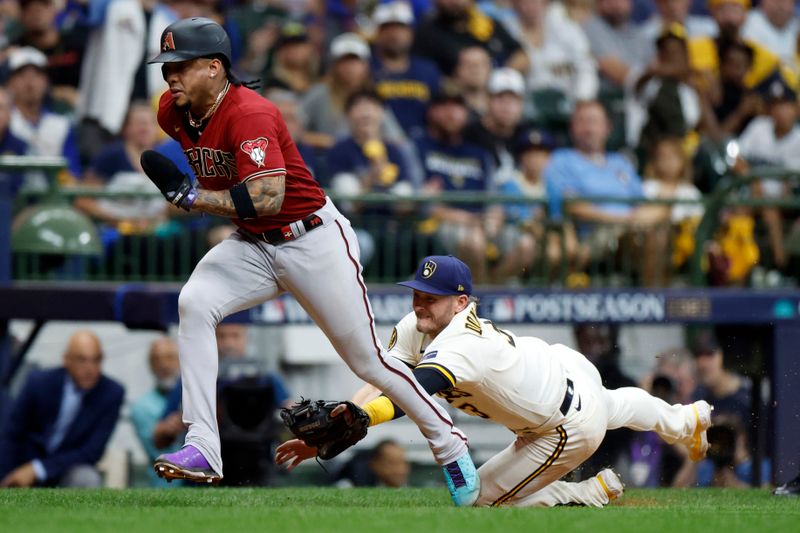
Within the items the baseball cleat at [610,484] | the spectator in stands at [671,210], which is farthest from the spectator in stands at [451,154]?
the baseball cleat at [610,484]

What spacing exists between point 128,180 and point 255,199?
14.5 ft

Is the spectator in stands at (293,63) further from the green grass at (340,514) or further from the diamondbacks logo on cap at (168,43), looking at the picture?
the diamondbacks logo on cap at (168,43)

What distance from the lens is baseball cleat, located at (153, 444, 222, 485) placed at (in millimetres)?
5223

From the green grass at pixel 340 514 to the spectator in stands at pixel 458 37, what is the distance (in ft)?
18.3

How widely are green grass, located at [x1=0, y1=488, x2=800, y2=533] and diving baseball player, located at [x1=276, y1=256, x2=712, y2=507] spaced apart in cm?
28

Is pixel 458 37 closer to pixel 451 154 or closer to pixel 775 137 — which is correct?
pixel 451 154

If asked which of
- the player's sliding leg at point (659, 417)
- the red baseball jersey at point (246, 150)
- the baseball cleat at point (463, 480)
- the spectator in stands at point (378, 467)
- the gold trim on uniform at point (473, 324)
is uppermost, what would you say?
the red baseball jersey at point (246, 150)

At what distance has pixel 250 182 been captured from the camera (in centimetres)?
531

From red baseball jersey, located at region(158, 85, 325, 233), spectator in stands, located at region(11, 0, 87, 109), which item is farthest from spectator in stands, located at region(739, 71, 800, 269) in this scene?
red baseball jersey, located at region(158, 85, 325, 233)

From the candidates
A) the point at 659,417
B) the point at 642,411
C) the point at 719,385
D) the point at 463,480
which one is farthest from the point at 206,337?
the point at 719,385

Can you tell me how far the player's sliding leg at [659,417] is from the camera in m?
6.42

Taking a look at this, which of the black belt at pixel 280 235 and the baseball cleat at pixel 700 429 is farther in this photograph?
the baseball cleat at pixel 700 429

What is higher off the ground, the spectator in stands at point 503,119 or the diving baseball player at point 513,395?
the spectator in stands at point 503,119

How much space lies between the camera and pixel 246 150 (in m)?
5.34
